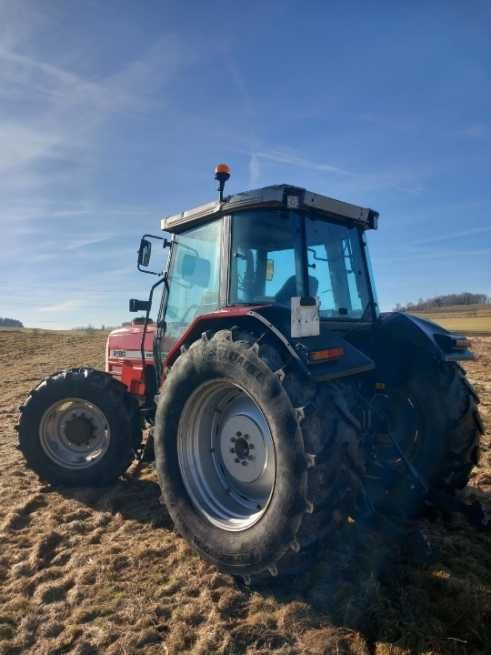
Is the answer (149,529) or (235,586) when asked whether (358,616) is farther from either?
(149,529)

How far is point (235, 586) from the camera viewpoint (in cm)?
276

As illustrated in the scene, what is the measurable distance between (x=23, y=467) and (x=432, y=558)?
4064mm

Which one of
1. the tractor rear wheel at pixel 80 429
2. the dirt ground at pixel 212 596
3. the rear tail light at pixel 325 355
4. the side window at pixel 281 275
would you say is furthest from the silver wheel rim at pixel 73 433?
the rear tail light at pixel 325 355

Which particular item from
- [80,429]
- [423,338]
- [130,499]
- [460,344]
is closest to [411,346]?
[423,338]

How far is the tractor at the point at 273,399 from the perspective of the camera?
8.43ft

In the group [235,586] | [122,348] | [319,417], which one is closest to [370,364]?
[319,417]

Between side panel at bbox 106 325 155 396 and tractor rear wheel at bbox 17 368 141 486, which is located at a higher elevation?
side panel at bbox 106 325 155 396

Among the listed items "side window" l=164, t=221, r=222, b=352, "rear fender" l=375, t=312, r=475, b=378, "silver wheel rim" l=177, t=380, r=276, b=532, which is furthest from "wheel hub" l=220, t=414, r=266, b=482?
"rear fender" l=375, t=312, r=475, b=378

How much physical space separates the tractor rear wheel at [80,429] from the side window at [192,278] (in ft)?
2.39

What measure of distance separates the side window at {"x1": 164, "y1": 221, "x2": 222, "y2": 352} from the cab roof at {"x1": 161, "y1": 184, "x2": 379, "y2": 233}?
13 cm

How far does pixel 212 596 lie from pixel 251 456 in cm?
84

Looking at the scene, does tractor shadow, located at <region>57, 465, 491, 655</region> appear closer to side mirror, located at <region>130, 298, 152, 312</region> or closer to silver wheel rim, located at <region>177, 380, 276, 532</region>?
silver wheel rim, located at <region>177, 380, 276, 532</region>

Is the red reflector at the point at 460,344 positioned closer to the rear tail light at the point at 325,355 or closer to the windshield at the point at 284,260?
the windshield at the point at 284,260

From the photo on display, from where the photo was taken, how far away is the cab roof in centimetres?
325
